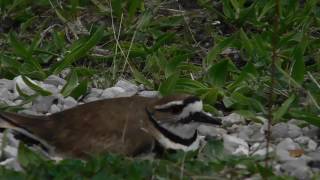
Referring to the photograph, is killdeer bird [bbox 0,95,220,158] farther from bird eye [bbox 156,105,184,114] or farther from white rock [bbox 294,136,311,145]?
white rock [bbox 294,136,311,145]

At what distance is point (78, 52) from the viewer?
7.41 metres

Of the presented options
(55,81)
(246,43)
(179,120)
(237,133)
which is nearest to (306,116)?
(237,133)

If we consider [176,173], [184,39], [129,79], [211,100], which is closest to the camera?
[176,173]

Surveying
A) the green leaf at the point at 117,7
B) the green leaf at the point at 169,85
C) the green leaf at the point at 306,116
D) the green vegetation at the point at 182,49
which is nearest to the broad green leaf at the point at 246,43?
the green vegetation at the point at 182,49

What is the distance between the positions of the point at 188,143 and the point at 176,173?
1.88 feet

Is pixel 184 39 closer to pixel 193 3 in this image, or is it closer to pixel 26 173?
pixel 193 3

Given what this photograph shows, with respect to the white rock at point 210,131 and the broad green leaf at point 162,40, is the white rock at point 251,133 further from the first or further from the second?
the broad green leaf at point 162,40

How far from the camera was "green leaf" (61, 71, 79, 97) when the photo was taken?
696cm

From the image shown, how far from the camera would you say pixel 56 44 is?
767cm

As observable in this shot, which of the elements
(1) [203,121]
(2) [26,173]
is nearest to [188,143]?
(1) [203,121]

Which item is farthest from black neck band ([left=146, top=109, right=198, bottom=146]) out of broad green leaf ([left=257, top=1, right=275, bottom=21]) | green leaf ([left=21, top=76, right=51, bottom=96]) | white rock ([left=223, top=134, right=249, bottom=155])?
broad green leaf ([left=257, top=1, right=275, bottom=21])

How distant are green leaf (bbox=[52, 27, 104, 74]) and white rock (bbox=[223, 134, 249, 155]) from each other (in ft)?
4.98

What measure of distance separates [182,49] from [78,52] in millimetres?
758

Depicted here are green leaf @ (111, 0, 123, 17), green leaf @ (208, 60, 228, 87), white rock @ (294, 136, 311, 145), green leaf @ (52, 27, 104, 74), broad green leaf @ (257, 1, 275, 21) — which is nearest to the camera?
white rock @ (294, 136, 311, 145)
